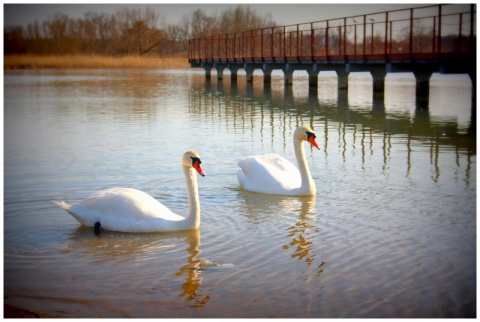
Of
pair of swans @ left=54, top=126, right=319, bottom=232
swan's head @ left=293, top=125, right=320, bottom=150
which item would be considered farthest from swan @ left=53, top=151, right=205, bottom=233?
swan's head @ left=293, top=125, right=320, bottom=150

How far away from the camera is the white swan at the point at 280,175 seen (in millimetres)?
7781

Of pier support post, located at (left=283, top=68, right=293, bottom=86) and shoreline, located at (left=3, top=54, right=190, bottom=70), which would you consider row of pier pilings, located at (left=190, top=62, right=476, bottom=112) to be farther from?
shoreline, located at (left=3, top=54, right=190, bottom=70)

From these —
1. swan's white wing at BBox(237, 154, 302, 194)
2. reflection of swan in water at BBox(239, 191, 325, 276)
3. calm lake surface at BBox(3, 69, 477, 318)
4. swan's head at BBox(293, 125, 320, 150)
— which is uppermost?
swan's head at BBox(293, 125, 320, 150)

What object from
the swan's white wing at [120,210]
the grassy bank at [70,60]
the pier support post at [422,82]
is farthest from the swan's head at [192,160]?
the pier support post at [422,82]

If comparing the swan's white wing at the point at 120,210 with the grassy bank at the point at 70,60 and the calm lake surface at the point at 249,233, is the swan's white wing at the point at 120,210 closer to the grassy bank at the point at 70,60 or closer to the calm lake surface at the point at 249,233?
the calm lake surface at the point at 249,233

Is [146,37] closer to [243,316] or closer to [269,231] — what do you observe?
[269,231]

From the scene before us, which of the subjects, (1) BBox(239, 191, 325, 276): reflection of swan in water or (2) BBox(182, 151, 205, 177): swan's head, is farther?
(2) BBox(182, 151, 205, 177): swan's head

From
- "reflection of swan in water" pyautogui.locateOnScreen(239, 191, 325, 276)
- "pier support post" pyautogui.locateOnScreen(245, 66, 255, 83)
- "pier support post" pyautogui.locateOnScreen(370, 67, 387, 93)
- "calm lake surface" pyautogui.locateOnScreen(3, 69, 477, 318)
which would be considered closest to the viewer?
"calm lake surface" pyautogui.locateOnScreen(3, 69, 477, 318)

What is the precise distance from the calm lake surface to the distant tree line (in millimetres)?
1595

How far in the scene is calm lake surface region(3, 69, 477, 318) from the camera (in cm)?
463

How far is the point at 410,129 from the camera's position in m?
13.9

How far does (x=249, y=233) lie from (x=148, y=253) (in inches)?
40.2

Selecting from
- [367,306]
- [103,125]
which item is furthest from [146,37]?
[367,306]

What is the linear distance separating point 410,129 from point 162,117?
5558 millimetres
